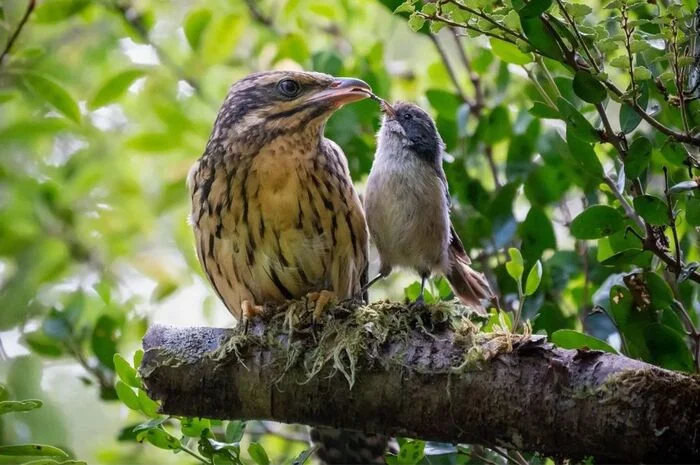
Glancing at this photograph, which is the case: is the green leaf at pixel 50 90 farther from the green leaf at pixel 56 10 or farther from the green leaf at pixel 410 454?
the green leaf at pixel 410 454

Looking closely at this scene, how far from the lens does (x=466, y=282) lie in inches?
148

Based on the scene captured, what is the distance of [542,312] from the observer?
354 centimetres

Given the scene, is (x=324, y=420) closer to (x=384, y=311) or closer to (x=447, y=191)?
(x=384, y=311)

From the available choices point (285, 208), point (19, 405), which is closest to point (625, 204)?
point (285, 208)

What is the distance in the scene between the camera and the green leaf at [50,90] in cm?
433

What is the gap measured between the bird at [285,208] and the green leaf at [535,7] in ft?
4.19

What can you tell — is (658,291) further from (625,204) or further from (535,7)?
(535,7)

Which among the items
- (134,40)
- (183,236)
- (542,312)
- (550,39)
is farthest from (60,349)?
Result: (550,39)

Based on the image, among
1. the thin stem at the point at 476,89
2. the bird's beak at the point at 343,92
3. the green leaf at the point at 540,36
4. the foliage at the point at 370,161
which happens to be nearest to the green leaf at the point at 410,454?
the foliage at the point at 370,161

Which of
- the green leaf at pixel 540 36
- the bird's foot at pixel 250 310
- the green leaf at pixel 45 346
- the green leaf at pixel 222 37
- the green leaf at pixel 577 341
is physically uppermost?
the green leaf at pixel 222 37

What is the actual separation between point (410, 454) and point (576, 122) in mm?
1091

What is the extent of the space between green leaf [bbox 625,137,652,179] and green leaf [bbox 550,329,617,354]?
0.51m

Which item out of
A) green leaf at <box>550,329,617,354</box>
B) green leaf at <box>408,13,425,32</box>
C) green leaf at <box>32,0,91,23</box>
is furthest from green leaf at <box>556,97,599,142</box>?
green leaf at <box>32,0,91,23</box>

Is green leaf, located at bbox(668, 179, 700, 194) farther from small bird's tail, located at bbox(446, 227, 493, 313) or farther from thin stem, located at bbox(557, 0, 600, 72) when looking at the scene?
small bird's tail, located at bbox(446, 227, 493, 313)
